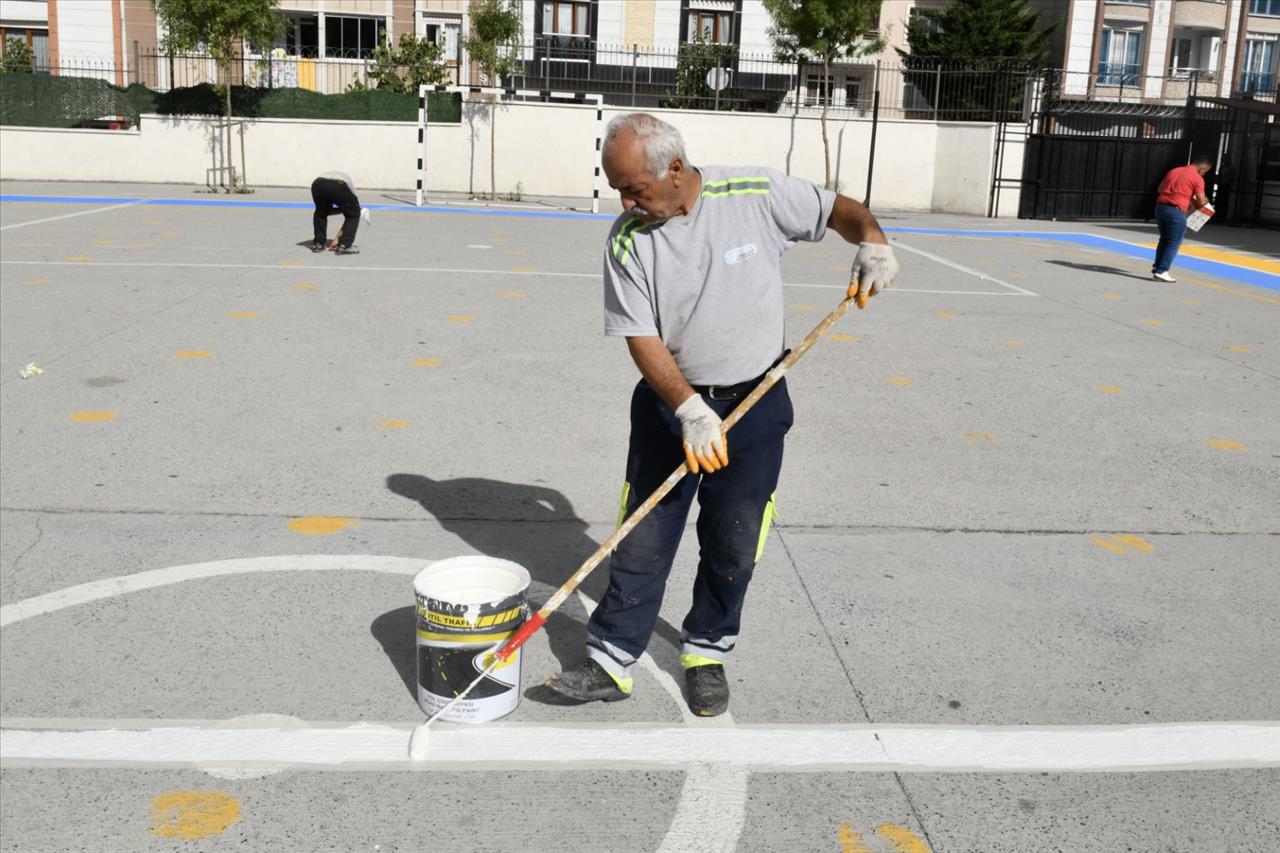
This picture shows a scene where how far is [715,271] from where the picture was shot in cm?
334

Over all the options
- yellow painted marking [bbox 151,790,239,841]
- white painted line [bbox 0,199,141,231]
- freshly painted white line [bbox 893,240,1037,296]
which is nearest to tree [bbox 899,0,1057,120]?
freshly painted white line [bbox 893,240,1037,296]

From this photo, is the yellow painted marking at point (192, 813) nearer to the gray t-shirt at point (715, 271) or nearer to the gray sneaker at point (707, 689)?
the gray sneaker at point (707, 689)

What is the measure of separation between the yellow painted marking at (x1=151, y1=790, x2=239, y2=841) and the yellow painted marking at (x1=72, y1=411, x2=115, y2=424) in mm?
3999

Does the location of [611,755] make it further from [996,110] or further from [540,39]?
[540,39]

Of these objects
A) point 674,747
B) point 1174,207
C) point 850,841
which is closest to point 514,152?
point 1174,207

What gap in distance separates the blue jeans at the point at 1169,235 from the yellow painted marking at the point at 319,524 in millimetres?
12129

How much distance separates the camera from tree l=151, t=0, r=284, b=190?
2309 centimetres

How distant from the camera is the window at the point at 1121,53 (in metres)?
49.9

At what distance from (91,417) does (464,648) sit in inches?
163

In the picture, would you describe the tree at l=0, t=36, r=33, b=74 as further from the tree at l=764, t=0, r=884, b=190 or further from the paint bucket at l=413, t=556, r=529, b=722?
the paint bucket at l=413, t=556, r=529, b=722

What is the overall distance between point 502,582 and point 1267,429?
5.40 m

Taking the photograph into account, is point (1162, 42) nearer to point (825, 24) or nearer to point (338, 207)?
point (825, 24)

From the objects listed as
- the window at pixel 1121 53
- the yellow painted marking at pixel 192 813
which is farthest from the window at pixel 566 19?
the yellow painted marking at pixel 192 813

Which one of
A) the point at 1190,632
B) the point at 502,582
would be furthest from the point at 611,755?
the point at 1190,632
